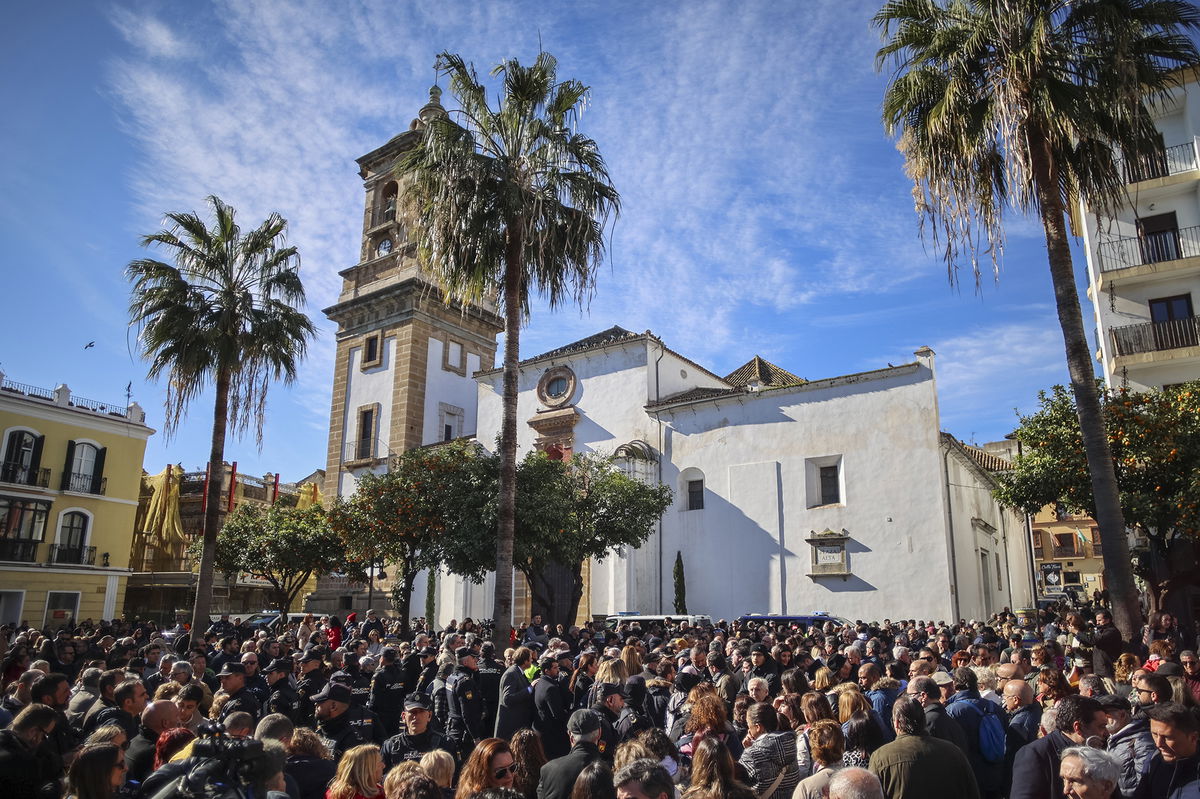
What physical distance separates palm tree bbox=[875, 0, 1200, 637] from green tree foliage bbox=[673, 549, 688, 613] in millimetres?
17881

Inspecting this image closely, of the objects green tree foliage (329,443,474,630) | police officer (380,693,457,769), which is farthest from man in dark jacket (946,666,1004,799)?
green tree foliage (329,443,474,630)

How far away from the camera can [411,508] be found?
2312 centimetres

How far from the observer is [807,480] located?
27688 mm

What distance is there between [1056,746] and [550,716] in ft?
15.2

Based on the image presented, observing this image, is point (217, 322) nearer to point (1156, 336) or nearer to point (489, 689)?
point (489, 689)

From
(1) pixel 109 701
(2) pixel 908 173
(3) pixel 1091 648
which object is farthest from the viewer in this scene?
(2) pixel 908 173

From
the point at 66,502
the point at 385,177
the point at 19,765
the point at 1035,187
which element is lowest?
the point at 19,765

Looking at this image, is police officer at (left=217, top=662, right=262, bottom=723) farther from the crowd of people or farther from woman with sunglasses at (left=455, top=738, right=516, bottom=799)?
woman with sunglasses at (left=455, top=738, right=516, bottom=799)

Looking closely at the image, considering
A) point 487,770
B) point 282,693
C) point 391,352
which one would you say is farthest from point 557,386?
point 487,770

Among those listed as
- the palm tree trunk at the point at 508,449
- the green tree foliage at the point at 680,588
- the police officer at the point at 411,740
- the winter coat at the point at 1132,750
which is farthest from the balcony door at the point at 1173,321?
the police officer at the point at 411,740

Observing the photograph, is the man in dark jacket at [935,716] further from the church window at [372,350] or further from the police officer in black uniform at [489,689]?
the church window at [372,350]

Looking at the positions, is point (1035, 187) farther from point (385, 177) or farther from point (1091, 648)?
point (385, 177)

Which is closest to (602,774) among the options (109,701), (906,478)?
(109,701)

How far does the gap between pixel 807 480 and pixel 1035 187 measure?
16.5 m
